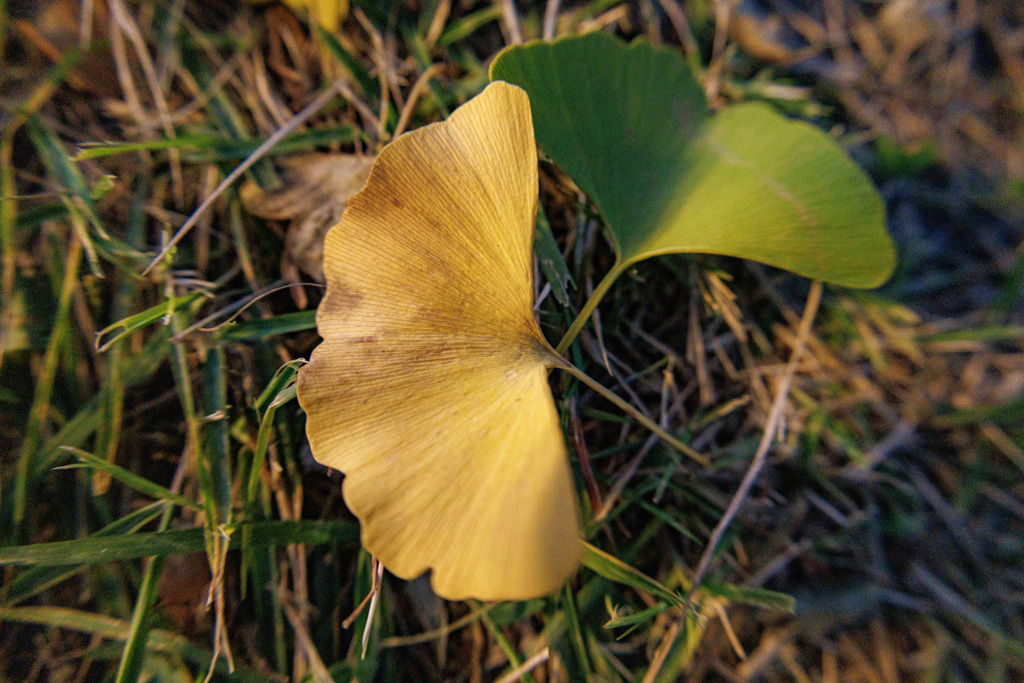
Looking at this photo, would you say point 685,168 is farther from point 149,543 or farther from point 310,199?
point 149,543

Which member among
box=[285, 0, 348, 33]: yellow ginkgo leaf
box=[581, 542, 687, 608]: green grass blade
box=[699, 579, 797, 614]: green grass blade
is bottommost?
box=[699, 579, 797, 614]: green grass blade

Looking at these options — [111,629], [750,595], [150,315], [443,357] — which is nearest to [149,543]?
[111,629]

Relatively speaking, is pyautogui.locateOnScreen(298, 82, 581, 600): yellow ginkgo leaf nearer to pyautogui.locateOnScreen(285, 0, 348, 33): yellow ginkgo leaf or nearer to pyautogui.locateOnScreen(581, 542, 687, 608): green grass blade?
pyautogui.locateOnScreen(581, 542, 687, 608): green grass blade

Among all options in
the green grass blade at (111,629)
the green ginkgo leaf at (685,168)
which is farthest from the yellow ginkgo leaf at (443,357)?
the green grass blade at (111,629)

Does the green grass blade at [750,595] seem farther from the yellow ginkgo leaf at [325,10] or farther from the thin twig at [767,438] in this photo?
the yellow ginkgo leaf at [325,10]

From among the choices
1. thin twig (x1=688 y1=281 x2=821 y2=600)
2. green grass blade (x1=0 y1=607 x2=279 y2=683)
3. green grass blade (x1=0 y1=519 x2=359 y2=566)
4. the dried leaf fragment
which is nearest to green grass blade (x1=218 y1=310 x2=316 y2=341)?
the dried leaf fragment

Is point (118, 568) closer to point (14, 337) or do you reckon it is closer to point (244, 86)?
point (14, 337)

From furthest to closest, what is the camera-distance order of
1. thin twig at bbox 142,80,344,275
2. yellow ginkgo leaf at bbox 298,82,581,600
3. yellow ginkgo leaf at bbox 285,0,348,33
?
1. yellow ginkgo leaf at bbox 285,0,348,33
2. thin twig at bbox 142,80,344,275
3. yellow ginkgo leaf at bbox 298,82,581,600
